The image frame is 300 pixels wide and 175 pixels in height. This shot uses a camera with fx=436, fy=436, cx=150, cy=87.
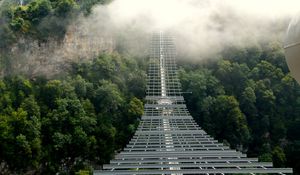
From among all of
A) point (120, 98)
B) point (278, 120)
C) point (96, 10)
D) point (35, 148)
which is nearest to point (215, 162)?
point (35, 148)

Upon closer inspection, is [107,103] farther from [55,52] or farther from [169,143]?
[169,143]

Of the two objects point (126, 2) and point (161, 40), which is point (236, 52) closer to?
point (161, 40)

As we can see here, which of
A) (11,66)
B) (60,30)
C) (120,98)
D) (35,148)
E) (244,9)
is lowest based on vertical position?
(35,148)

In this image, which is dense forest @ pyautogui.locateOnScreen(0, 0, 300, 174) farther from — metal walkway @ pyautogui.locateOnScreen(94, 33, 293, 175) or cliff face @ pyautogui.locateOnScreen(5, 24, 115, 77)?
metal walkway @ pyautogui.locateOnScreen(94, 33, 293, 175)

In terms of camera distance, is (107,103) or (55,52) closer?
(107,103)

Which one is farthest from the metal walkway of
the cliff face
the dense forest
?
the cliff face

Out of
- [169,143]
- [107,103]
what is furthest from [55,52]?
[169,143]
